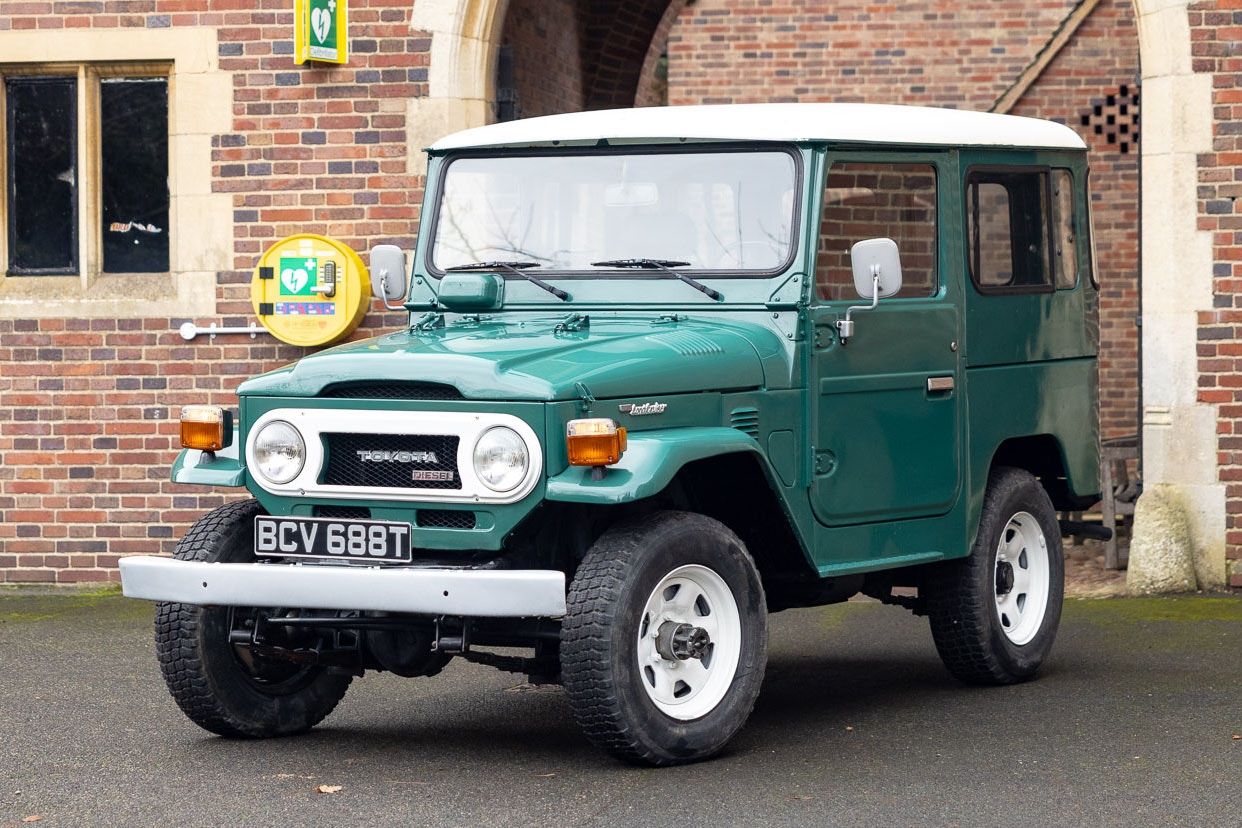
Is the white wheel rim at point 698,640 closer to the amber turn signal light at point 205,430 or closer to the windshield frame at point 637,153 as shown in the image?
the windshield frame at point 637,153

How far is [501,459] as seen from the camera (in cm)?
572

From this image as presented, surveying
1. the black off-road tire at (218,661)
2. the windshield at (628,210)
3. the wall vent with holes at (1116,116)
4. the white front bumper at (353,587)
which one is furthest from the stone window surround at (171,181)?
the wall vent with holes at (1116,116)

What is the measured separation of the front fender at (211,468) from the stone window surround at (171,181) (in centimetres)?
450

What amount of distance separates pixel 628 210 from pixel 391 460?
142 centimetres

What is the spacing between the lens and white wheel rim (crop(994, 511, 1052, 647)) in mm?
7707

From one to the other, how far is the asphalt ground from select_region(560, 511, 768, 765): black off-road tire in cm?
15

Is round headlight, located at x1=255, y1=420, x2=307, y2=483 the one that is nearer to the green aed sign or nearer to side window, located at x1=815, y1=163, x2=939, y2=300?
side window, located at x1=815, y1=163, x2=939, y2=300

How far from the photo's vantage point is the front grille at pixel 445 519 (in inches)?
230

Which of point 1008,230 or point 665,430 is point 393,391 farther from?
point 1008,230

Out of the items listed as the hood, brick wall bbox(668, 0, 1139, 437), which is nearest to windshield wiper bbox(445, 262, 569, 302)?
the hood

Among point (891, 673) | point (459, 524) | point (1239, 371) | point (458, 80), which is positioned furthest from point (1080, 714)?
point (458, 80)

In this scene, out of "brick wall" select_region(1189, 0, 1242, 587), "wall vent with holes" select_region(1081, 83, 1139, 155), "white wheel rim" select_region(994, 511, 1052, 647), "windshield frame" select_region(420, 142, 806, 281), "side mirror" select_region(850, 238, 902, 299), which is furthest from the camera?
"wall vent with holes" select_region(1081, 83, 1139, 155)

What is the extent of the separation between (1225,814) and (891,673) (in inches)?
110

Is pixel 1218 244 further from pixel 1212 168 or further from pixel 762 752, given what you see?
pixel 762 752
